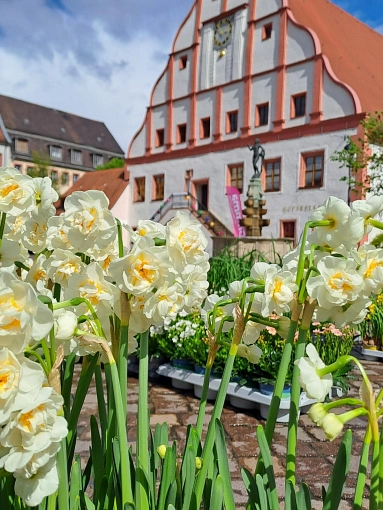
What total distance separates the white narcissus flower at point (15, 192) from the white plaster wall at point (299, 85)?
18.7 m

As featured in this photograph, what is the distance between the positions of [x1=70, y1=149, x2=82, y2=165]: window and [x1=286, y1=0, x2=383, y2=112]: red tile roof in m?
27.1

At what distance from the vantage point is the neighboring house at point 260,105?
18.3 metres

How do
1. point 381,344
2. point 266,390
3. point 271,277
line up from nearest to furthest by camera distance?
point 271,277 < point 266,390 < point 381,344

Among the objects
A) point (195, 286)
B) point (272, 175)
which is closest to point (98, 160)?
point (272, 175)

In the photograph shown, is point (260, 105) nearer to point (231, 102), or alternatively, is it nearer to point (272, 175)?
point (231, 102)

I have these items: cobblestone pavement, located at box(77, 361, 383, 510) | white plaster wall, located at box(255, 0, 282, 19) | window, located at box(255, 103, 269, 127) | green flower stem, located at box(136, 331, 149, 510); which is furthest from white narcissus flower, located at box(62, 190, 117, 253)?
white plaster wall, located at box(255, 0, 282, 19)

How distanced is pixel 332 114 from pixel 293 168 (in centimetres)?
240

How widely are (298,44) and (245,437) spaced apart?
1830cm

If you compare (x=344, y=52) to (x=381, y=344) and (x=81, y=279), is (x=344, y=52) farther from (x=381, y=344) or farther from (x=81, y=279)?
(x=81, y=279)

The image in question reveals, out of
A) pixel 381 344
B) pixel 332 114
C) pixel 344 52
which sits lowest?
pixel 381 344

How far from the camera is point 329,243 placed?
1039 mm

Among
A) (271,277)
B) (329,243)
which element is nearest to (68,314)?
(271,277)

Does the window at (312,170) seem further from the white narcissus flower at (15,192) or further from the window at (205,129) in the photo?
the white narcissus flower at (15,192)

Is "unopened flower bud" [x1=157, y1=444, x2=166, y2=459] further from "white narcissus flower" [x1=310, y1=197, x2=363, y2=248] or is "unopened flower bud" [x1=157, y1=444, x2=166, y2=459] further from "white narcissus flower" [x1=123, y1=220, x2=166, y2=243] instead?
"white narcissus flower" [x1=310, y1=197, x2=363, y2=248]
